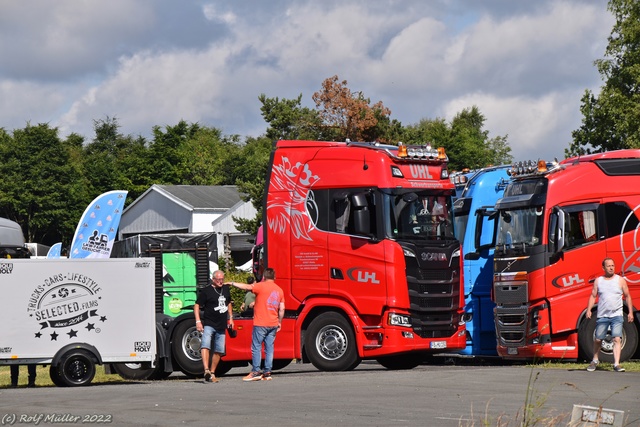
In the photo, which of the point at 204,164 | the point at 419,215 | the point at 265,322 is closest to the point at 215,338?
the point at 265,322

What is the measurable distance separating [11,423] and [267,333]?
669cm

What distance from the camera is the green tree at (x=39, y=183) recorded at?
3509 inches

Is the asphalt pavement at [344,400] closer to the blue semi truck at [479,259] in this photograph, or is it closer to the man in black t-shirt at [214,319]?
the man in black t-shirt at [214,319]

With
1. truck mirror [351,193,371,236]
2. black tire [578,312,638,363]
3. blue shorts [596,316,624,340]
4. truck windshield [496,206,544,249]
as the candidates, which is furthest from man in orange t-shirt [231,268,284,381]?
black tire [578,312,638,363]

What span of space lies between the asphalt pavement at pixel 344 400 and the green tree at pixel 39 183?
73054mm

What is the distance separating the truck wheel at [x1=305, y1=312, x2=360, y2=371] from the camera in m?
19.9

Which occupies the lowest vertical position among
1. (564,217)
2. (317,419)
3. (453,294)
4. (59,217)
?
(317,419)

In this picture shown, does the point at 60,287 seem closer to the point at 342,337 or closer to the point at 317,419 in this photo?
the point at 342,337

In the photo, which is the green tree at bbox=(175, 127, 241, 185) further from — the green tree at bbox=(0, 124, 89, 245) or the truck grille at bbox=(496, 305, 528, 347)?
the truck grille at bbox=(496, 305, 528, 347)

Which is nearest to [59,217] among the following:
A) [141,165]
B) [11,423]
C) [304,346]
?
[141,165]

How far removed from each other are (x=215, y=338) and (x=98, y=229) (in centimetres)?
1420

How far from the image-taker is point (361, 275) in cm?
1967

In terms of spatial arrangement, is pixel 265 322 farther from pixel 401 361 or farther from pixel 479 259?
pixel 479 259

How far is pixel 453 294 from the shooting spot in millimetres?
20141
